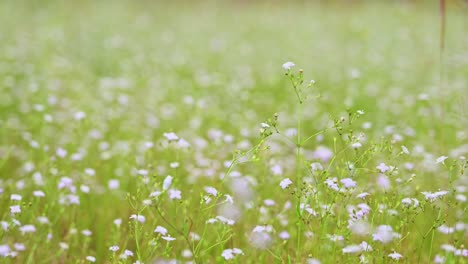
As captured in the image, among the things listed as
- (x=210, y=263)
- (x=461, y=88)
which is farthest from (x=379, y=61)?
(x=210, y=263)

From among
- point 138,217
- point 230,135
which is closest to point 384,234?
point 138,217

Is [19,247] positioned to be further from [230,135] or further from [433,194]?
[230,135]

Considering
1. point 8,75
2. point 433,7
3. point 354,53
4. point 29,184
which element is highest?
point 29,184

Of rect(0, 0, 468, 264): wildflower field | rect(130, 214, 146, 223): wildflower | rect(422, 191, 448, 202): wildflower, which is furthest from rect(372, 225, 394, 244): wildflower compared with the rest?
rect(130, 214, 146, 223): wildflower

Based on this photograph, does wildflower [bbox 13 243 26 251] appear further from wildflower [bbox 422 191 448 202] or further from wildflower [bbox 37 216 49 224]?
wildflower [bbox 422 191 448 202]

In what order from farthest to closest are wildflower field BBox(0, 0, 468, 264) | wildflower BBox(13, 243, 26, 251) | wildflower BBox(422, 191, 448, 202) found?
wildflower BBox(13, 243, 26, 251) → wildflower field BBox(0, 0, 468, 264) → wildflower BBox(422, 191, 448, 202)

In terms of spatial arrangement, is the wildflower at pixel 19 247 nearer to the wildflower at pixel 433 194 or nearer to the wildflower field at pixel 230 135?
the wildflower field at pixel 230 135

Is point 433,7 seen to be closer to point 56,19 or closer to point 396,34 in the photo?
point 396,34

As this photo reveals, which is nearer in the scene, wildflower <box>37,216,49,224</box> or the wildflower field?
the wildflower field

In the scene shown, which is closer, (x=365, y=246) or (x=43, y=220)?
(x=365, y=246)
